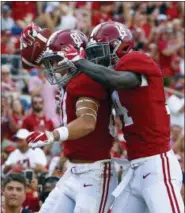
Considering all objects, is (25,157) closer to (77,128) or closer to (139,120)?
(139,120)

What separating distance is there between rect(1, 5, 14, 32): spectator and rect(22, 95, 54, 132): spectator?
249cm

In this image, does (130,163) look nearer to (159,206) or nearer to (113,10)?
(159,206)

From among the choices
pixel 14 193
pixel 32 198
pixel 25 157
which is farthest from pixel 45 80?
pixel 14 193

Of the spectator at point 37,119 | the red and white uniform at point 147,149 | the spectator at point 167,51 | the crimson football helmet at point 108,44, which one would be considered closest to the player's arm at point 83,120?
the red and white uniform at point 147,149

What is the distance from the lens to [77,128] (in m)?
6.86

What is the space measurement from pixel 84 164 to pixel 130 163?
353 millimetres

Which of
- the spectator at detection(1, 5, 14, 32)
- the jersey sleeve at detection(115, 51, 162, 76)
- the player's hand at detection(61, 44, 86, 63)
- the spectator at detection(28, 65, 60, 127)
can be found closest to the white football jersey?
the spectator at detection(28, 65, 60, 127)

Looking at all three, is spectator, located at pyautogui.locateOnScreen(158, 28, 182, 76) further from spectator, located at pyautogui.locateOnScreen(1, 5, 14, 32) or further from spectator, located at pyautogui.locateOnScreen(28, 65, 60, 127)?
spectator, located at pyautogui.locateOnScreen(28, 65, 60, 127)

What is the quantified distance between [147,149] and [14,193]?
5.63ft

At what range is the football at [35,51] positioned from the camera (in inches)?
297

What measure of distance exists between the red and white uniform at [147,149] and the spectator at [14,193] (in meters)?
1.36

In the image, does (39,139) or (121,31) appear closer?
(39,139)

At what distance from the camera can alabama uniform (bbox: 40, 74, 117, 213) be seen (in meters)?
7.25

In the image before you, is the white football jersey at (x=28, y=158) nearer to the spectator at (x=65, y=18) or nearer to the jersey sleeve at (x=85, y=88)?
the jersey sleeve at (x=85, y=88)
